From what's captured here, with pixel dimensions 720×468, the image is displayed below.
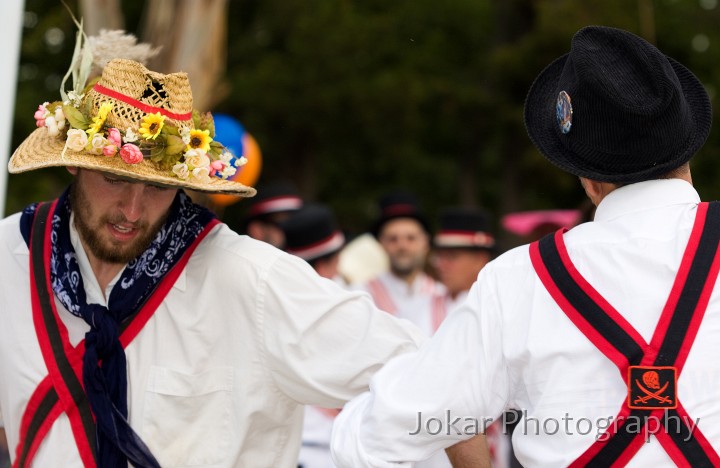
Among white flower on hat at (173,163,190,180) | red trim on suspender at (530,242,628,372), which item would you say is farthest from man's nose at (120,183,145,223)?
red trim on suspender at (530,242,628,372)

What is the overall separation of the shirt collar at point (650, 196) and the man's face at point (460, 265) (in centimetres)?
466

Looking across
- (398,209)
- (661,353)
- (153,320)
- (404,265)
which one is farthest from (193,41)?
(661,353)

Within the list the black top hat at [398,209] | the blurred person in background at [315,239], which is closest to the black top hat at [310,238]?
the blurred person in background at [315,239]

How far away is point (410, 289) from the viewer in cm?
706

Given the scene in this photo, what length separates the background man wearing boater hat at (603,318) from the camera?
1.98 m

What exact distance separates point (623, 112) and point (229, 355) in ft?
4.18

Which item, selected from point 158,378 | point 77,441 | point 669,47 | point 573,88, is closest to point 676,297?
point 573,88

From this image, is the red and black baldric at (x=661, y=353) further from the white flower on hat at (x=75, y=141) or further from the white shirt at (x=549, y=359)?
the white flower on hat at (x=75, y=141)

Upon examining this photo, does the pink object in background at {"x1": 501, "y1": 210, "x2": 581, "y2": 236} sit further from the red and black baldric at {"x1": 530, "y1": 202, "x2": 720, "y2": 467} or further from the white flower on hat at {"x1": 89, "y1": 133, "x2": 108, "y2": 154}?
the red and black baldric at {"x1": 530, "y1": 202, "x2": 720, "y2": 467}

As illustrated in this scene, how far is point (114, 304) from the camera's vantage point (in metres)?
2.76

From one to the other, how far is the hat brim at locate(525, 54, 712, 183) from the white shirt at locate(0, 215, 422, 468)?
30.3 inches

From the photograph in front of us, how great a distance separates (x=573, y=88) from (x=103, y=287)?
4.71 feet

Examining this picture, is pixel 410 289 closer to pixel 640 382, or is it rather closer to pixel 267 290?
pixel 267 290

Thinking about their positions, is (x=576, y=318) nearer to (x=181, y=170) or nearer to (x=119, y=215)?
(x=181, y=170)
